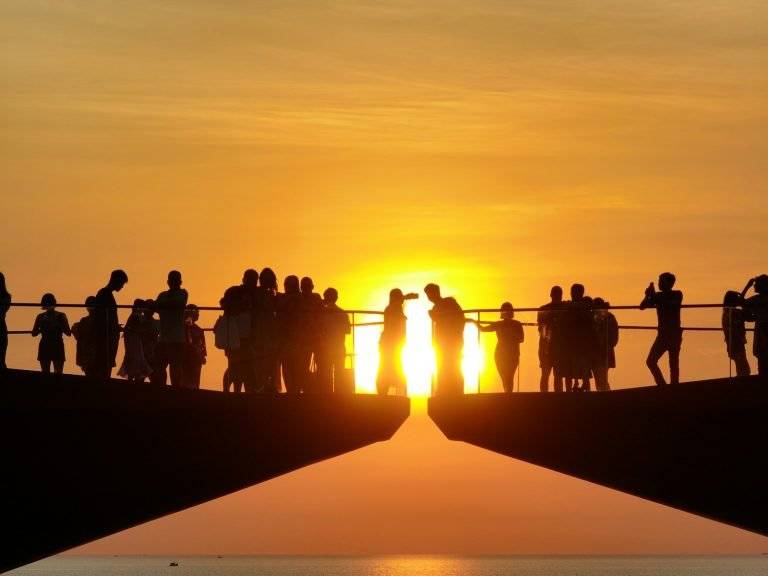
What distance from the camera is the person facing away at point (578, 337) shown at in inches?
1054

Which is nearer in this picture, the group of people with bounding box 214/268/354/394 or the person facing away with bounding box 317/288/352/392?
the group of people with bounding box 214/268/354/394

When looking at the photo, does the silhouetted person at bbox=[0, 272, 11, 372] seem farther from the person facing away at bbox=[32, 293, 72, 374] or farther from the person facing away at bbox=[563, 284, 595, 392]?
the person facing away at bbox=[563, 284, 595, 392]

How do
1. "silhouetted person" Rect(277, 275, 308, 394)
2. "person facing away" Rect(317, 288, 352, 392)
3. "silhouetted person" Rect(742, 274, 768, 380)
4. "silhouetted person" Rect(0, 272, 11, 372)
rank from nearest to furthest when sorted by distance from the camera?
"silhouetted person" Rect(0, 272, 11, 372), "silhouetted person" Rect(742, 274, 768, 380), "silhouetted person" Rect(277, 275, 308, 394), "person facing away" Rect(317, 288, 352, 392)

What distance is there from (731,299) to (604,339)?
219cm

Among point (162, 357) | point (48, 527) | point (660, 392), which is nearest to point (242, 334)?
point (162, 357)

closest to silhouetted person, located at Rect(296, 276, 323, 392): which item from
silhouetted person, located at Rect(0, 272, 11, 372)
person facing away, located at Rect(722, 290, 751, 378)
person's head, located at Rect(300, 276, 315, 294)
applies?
person's head, located at Rect(300, 276, 315, 294)

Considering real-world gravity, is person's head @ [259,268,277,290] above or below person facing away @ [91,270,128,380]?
above

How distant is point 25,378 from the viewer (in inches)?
990

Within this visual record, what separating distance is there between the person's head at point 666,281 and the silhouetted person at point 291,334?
577 centimetres

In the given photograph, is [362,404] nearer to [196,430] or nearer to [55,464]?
[196,430]

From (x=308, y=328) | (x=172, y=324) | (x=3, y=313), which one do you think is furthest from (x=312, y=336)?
(x=3, y=313)

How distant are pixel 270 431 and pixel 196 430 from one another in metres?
1.29

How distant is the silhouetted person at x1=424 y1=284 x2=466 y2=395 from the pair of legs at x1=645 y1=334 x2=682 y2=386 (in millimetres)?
3483

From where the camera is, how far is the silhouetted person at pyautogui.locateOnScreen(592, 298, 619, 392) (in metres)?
26.7
